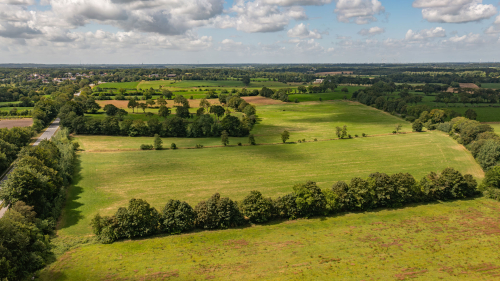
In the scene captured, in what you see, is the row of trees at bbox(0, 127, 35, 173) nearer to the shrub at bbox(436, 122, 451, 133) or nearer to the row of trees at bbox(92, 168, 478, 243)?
the row of trees at bbox(92, 168, 478, 243)

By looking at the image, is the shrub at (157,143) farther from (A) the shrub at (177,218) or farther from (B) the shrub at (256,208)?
(B) the shrub at (256,208)

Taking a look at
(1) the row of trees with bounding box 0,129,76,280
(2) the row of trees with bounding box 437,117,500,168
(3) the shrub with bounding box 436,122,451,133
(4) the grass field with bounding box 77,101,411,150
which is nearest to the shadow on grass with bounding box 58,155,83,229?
(1) the row of trees with bounding box 0,129,76,280

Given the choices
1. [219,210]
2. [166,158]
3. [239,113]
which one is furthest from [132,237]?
[239,113]

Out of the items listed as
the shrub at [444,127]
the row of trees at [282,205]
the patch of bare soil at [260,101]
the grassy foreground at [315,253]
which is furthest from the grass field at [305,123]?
the grassy foreground at [315,253]

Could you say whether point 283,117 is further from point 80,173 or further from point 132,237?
point 132,237

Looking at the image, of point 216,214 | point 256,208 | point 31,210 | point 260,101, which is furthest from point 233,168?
point 260,101

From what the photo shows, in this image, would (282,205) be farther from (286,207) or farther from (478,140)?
(478,140)
